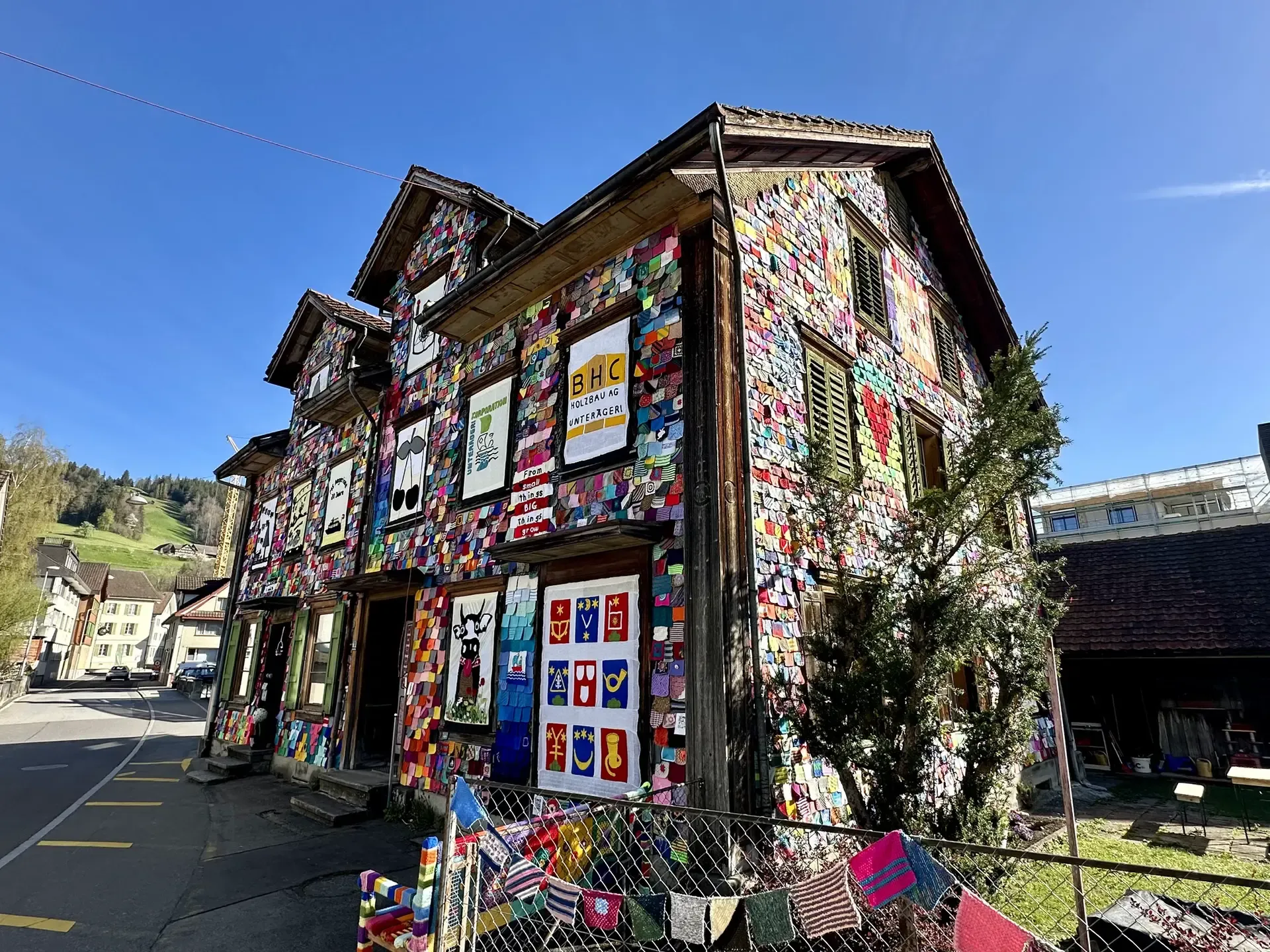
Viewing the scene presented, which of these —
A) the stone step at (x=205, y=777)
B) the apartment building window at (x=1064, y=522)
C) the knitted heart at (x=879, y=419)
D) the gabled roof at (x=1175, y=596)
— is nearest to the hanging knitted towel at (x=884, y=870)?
the knitted heart at (x=879, y=419)

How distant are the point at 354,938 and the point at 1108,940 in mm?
5886

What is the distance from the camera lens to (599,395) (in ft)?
25.3

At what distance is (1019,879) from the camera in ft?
22.2

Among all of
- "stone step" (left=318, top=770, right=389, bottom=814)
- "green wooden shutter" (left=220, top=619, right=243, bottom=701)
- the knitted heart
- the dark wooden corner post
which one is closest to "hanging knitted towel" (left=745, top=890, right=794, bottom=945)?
the dark wooden corner post

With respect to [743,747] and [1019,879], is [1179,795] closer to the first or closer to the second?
[1019,879]

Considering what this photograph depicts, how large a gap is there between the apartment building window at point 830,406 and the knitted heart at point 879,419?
2.02 feet

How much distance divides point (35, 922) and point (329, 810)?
3738 millimetres

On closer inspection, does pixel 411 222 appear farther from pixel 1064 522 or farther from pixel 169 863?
pixel 1064 522

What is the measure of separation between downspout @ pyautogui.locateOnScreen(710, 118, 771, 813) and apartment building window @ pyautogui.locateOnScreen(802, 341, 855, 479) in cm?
142

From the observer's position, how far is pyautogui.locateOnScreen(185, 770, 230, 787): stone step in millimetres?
12680

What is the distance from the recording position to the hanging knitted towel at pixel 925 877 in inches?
109

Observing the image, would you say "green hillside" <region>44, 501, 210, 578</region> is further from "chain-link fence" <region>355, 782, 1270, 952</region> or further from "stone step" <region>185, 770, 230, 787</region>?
"chain-link fence" <region>355, 782, 1270, 952</region>

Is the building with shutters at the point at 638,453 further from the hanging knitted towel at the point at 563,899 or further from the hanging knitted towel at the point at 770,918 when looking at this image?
the hanging knitted towel at the point at 770,918

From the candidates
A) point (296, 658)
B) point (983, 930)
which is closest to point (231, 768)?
point (296, 658)
